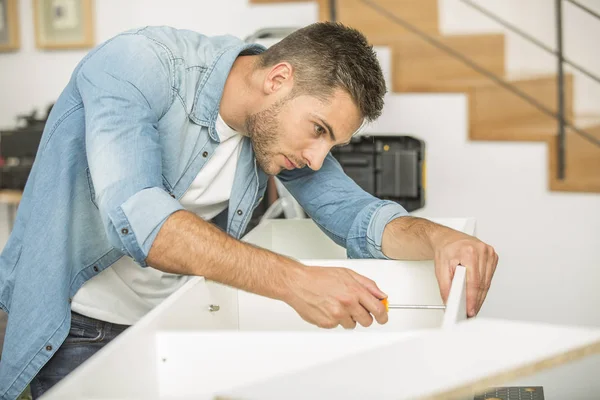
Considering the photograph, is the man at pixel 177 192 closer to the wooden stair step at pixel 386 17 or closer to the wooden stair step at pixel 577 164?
the wooden stair step at pixel 577 164

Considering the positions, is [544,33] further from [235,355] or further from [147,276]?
[235,355]

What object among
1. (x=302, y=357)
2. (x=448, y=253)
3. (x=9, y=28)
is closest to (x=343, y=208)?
(x=448, y=253)

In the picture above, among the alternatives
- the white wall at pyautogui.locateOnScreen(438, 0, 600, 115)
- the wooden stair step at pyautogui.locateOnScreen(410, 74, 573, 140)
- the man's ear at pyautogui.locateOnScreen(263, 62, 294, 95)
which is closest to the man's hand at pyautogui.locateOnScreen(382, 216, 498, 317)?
the man's ear at pyautogui.locateOnScreen(263, 62, 294, 95)

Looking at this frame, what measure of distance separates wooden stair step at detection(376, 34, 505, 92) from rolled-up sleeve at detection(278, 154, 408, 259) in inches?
65.5

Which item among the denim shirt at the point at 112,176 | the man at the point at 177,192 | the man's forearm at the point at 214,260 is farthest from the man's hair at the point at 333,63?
the man's forearm at the point at 214,260

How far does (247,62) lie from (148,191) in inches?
17.2

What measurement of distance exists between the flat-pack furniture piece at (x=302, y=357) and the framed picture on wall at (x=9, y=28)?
3428 millimetres

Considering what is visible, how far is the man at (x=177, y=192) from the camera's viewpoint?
120cm

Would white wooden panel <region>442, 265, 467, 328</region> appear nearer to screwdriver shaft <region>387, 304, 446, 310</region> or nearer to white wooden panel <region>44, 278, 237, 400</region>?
screwdriver shaft <region>387, 304, 446, 310</region>

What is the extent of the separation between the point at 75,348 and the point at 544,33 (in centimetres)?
303

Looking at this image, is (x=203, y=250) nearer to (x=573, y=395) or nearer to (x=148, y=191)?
(x=148, y=191)

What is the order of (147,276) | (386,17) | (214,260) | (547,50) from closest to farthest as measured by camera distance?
1. (214,260)
2. (147,276)
3. (547,50)
4. (386,17)

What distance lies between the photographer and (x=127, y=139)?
123 centimetres

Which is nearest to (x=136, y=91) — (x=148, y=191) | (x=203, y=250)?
(x=148, y=191)
